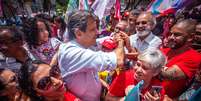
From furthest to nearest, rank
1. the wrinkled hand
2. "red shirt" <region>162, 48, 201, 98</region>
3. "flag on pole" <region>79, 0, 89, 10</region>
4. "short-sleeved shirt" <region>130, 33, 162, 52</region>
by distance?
"flag on pole" <region>79, 0, 89, 10</region> < "short-sleeved shirt" <region>130, 33, 162, 52</region> < "red shirt" <region>162, 48, 201, 98</region> < the wrinkled hand

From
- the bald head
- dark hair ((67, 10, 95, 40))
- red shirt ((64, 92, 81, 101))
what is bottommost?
red shirt ((64, 92, 81, 101))

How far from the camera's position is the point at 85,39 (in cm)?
273

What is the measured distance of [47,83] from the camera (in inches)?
96.9

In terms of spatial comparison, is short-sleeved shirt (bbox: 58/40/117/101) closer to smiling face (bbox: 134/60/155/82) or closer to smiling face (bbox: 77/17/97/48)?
smiling face (bbox: 77/17/97/48)

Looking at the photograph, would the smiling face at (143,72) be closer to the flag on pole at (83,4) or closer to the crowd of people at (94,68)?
the crowd of people at (94,68)

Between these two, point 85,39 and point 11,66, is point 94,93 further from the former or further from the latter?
point 11,66

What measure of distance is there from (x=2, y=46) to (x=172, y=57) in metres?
1.76

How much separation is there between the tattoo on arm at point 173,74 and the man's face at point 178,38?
14.3 inches

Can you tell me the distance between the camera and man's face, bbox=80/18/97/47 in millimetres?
2699

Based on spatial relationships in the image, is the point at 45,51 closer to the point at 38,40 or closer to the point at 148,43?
the point at 38,40

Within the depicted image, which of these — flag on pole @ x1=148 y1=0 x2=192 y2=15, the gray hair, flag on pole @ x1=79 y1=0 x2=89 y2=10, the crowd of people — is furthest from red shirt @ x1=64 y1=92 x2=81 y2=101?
flag on pole @ x1=148 y1=0 x2=192 y2=15

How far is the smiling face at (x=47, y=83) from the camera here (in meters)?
2.46

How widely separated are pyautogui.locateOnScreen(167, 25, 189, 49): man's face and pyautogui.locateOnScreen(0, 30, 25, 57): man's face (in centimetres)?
161

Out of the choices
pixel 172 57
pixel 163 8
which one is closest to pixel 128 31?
pixel 163 8
